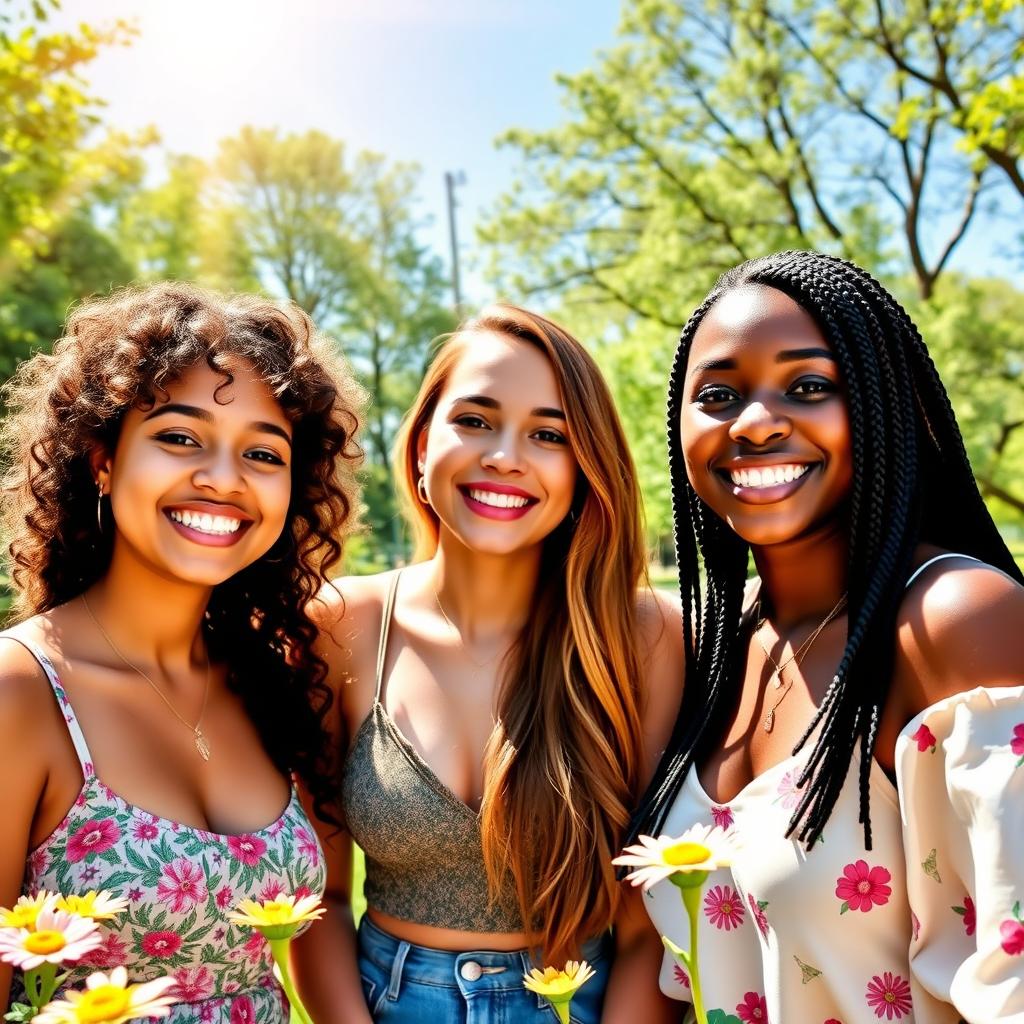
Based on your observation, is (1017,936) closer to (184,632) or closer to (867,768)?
(867,768)

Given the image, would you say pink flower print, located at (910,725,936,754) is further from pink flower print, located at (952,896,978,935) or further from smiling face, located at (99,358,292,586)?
smiling face, located at (99,358,292,586)

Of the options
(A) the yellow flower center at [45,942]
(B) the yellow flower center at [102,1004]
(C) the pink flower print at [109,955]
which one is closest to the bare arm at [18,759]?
(C) the pink flower print at [109,955]

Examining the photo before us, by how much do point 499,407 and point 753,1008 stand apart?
1.51m

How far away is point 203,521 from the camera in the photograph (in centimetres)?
217

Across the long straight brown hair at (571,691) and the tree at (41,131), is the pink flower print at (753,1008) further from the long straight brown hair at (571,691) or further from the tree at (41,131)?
the tree at (41,131)

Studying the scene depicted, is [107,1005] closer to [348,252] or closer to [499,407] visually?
[499,407]

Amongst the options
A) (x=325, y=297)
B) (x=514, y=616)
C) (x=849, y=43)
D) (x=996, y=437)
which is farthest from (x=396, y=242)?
(x=514, y=616)

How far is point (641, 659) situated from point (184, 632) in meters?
1.17

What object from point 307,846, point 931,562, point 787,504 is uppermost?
point 787,504

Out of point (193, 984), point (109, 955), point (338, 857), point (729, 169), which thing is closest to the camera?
point (109, 955)

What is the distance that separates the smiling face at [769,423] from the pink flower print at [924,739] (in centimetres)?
47

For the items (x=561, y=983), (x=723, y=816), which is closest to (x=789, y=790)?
(x=723, y=816)

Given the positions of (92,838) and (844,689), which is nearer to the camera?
(844,689)

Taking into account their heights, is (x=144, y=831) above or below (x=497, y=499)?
below
